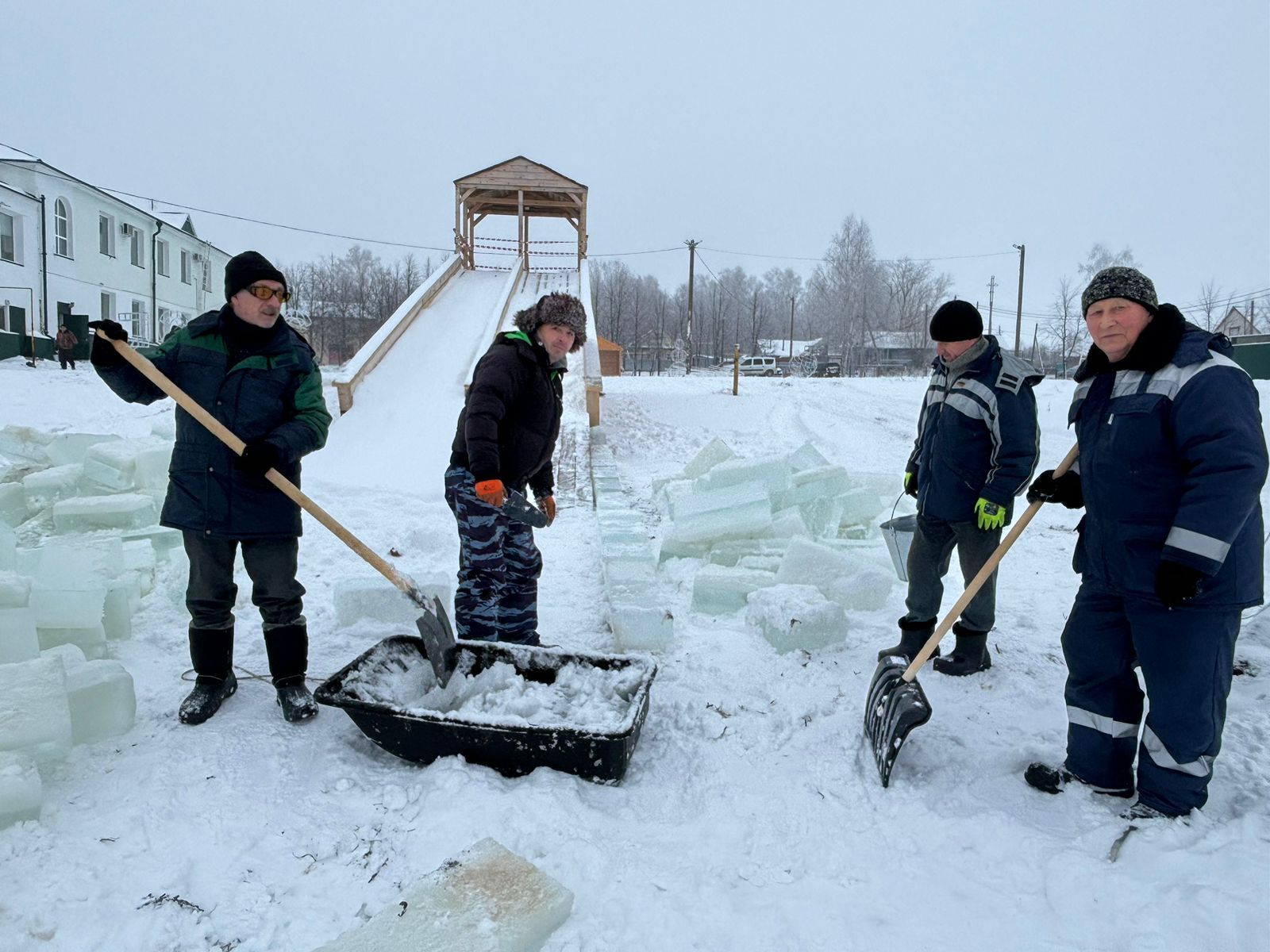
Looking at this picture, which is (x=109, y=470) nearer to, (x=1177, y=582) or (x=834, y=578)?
(x=834, y=578)

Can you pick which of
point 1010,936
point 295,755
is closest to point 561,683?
point 295,755

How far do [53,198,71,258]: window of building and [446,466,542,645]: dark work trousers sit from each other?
984 inches

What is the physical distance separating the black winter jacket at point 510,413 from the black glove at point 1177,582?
2.19 m

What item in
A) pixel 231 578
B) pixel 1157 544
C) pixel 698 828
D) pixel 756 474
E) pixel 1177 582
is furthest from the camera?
pixel 756 474

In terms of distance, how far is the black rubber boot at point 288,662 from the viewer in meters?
2.96

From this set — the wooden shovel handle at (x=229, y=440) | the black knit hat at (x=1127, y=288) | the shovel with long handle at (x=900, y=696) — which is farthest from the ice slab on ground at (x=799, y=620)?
the black knit hat at (x=1127, y=288)

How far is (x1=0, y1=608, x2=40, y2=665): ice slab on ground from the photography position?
280 centimetres

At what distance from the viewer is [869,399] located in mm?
15719

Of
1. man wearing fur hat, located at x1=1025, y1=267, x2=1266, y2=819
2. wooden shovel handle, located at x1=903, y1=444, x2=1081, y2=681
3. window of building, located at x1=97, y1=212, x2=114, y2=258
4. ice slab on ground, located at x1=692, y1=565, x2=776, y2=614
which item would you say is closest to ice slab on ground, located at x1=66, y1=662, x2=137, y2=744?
ice slab on ground, located at x1=692, y1=565, x2=776, y2=614

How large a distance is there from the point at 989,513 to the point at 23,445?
6877 mm

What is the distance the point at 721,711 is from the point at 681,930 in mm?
1236

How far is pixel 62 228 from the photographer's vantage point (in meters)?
22.2

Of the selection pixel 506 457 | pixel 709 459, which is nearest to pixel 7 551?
pixel 506 457

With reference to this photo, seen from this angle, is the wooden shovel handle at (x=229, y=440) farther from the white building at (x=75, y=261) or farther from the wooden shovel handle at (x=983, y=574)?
the white building at (x=75, y=261)
